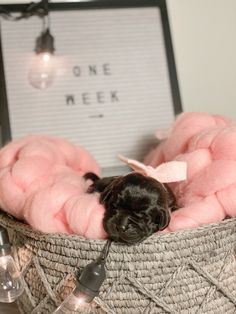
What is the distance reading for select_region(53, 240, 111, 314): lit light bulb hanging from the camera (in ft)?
1.59

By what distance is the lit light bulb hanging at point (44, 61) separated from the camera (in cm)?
84

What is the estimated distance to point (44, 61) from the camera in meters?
0.85

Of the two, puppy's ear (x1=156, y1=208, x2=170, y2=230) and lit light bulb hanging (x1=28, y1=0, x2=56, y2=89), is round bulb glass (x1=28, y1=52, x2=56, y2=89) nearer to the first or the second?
lit light bulb hanging (x1=28, y1=0, x2=56, y2=89)

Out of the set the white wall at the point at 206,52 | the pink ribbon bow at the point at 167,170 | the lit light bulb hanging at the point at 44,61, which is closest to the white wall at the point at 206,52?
the white wall at the point at 206,52

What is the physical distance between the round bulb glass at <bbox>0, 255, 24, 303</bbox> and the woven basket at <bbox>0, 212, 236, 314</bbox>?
0.03 metres

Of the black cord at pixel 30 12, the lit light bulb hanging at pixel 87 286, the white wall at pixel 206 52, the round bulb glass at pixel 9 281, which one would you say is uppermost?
the black cord at pixel 30 12

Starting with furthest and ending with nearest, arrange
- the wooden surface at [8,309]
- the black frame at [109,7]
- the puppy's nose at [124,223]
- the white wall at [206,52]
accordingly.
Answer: the white wall at [206,52] < the black frame at [109,7] < the wooden surface at [8,309] < the puppy's nose at [124,223]

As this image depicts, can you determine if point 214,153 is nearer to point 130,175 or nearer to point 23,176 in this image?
point 130,175

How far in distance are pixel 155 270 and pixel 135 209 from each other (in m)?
0.07

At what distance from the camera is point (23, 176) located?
593 millimetres

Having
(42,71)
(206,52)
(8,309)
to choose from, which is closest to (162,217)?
(8,309)

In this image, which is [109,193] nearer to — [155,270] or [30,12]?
[155,270]

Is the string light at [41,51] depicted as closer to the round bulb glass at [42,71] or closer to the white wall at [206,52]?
the round bulb glass at [42,71]

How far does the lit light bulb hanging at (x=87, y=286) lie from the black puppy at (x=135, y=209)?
3cm
